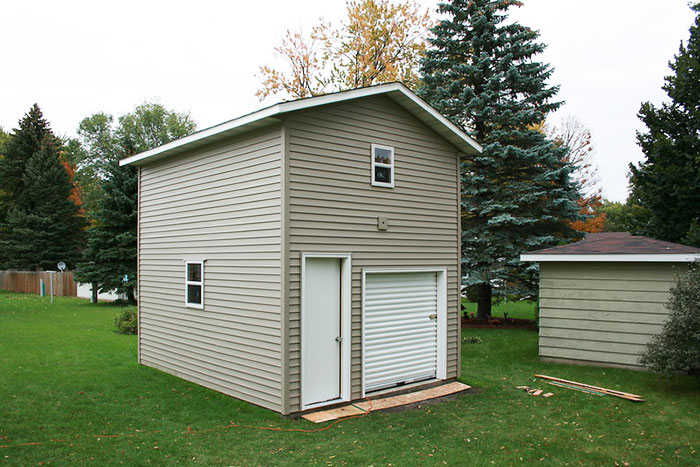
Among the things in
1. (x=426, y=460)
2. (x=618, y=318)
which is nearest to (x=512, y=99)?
(x=618, y=318)

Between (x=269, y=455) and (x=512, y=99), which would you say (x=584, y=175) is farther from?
(x=269, y=455)

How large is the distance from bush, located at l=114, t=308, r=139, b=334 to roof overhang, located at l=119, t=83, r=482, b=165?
250 inches

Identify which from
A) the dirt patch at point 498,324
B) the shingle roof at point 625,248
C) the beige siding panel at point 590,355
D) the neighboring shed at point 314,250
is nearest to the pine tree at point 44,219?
the dirt patch at point 498,324

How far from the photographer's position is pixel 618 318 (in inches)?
395

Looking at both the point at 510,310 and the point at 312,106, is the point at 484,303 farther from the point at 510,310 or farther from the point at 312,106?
the point at 312,106

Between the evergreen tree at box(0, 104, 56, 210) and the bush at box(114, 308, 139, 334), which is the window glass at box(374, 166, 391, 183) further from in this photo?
the evergreen tree at box(0, 104, 56, 210)

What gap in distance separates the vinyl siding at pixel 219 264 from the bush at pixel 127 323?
443cm

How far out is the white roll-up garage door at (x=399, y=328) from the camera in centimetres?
830

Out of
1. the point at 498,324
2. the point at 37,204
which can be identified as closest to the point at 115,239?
the point at 37,204

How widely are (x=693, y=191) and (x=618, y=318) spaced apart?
4.48 metres

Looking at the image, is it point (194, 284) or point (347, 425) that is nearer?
point (347, 425)

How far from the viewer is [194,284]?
9180 mm

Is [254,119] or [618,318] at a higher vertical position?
[254,119]

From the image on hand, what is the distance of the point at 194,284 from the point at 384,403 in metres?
3.90
